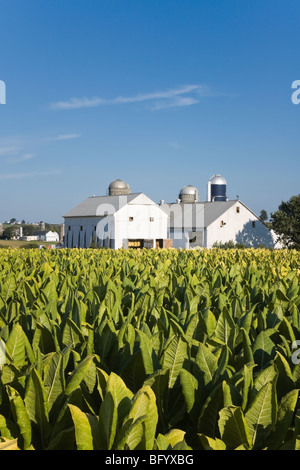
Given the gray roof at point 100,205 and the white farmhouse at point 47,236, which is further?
the white farmhouse at point 47,236

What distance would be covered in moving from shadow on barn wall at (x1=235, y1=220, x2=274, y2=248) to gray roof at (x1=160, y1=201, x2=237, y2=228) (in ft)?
13.8

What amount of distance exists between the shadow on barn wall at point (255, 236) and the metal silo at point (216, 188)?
1577 cm

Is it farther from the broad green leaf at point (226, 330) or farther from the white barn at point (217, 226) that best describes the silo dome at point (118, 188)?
the broad green leaf at point (226, 330)

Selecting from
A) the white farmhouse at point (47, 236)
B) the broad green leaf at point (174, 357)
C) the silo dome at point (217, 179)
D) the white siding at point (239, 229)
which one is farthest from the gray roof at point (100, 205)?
the white farmhouse at point (47, 236)

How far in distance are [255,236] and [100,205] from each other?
22482mm

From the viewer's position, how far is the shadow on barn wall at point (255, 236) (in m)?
60.9

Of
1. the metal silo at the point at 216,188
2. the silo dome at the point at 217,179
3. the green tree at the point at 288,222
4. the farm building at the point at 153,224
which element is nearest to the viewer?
the farm building at the point at 153,224

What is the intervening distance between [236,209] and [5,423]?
60299mm

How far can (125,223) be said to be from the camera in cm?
5372

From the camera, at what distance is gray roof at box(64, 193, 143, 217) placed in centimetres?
5427

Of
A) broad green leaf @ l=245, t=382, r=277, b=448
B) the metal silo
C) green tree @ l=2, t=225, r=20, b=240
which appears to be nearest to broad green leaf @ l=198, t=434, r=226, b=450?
broad green leaf @ l=245, t=382, r=277, b=448

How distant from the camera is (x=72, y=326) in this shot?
289cm

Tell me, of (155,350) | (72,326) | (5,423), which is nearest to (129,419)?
(5,423)

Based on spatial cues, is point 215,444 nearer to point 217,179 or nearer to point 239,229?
point 239,229
